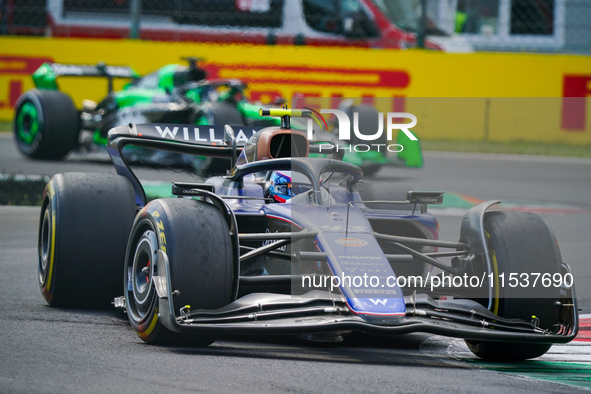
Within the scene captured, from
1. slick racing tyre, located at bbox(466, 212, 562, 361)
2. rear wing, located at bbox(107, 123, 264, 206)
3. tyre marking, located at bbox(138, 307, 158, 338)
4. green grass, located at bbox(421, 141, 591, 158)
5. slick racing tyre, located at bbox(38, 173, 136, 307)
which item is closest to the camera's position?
tyre marking, located at bbox(138, 307, 158, 338)

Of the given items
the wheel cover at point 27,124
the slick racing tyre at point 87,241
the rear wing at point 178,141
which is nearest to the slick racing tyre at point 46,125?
the wheel cover at point 27,124

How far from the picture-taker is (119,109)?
13.4 metres

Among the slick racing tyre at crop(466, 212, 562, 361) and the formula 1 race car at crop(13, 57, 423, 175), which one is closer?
the slick racing tyre at crop(466, 212, 562, 361)

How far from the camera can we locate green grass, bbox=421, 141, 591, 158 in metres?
16.9

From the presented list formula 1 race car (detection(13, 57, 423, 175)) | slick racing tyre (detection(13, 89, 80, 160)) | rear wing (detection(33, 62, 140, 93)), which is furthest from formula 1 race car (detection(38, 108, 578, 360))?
rear wing (detection(33, 62, 140, 93))

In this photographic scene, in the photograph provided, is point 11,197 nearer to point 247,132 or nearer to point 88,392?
point 247,132

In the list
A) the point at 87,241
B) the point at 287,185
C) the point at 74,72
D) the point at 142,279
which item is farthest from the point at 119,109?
the point at 142,279

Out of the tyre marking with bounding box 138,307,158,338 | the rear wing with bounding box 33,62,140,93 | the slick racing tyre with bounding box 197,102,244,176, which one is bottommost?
the tyre marking with bounding box 138,307,158,338

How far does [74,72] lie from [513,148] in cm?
717

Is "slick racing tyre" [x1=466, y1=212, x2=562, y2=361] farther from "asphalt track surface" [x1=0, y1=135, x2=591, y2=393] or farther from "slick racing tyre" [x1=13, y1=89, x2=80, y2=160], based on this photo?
Answer: "slick racing tyre" [x1=13, y1=89, x2=80, y2=160]

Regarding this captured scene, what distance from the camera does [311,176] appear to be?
5.56m

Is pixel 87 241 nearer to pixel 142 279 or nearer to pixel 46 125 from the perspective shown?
pixel 142 279

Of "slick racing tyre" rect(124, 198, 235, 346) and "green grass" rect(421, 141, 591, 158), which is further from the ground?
"slick racing tyre" rect(124, 198, 235, 346)

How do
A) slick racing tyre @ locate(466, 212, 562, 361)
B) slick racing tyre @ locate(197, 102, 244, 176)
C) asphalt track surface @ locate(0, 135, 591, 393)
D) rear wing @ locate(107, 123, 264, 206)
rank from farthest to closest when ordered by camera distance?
slick racing tyre @ locate(197, 102, 244, 176), rear wing @ locate(107, 123, 264, 206), slick racing tyre @ locate(466, 212, 562, 361), asphalt track surface @ locate(0, 135, 591, 393)
